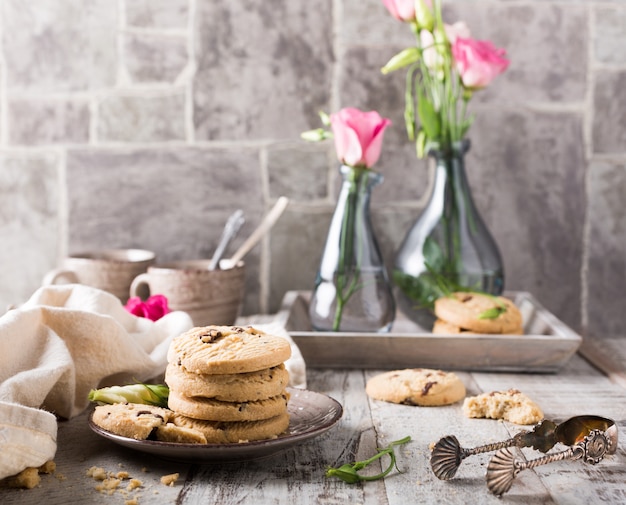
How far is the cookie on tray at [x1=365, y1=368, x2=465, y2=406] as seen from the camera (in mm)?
1082

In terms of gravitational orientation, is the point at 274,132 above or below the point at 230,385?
above

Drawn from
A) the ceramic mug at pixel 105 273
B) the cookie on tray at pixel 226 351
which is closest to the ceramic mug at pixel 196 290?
the ceramic mug at pixel 105 273

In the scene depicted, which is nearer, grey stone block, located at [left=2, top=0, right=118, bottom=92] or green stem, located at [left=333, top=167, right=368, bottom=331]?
green stem, located at [left=333, top=167, right=368, bottom=331]

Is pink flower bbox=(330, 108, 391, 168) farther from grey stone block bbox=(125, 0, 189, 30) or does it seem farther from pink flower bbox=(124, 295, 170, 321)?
grey stone block bbox=(125, 0, 189, 30)

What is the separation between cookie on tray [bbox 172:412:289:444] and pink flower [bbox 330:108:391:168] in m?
0.59

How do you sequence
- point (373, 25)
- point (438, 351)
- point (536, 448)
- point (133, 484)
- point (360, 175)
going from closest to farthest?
1. point (133, 484)
2. point (536, 448)
3. point (438, 351)
4. point (360, 175)
5. point (373, 25)

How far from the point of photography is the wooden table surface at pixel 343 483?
0.77m

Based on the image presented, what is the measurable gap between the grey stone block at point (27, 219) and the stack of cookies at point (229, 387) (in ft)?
3.28

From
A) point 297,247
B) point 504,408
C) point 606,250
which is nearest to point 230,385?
point 504,408

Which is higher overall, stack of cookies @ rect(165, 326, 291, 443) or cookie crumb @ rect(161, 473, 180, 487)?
stack of cookies @ rect(165, 326, 291, 443)

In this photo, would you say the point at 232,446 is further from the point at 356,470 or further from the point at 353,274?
the point at 353,274

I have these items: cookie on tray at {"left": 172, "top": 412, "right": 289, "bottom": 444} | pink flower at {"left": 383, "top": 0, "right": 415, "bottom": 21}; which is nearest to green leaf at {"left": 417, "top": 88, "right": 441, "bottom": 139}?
pink flower at {"left": 383, "top": 0, "right": 415, "bottom": 21}

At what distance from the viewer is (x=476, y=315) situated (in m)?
1.29

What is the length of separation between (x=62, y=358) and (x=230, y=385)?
0.90ft
